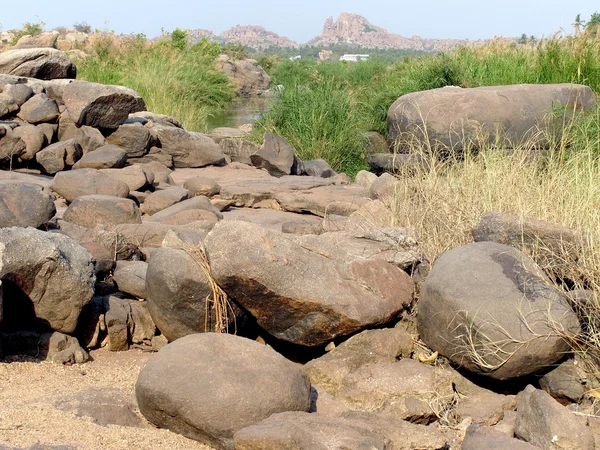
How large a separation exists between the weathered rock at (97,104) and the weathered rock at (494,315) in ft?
21.0

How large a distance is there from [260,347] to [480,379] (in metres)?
1.33

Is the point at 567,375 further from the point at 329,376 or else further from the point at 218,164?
the point at 218,164

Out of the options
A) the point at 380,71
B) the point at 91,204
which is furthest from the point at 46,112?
the point at 380,71

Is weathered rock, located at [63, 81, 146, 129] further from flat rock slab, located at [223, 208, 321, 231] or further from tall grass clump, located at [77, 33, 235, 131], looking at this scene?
tall grass clump, located at [77, 33, 235, 131]

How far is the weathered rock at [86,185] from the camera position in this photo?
757 cm

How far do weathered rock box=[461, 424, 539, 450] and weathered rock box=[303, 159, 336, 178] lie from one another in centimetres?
707

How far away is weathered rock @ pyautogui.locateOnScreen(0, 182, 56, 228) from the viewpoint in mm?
5754

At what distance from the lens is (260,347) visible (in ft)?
12.7

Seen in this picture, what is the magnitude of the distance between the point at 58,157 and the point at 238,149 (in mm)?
2818

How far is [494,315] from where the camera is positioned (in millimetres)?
4164

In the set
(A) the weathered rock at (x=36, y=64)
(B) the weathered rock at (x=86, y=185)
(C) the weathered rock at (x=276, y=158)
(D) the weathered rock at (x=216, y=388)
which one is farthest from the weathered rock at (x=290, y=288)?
(A) the weathered rock at (x=36, y=64)

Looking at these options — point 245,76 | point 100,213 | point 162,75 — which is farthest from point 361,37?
point 100,213

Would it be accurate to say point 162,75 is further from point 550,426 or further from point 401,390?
point 550,426

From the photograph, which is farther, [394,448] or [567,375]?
[567,375]
